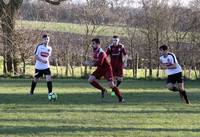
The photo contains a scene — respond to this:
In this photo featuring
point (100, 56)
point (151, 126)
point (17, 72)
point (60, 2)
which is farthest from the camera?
point (60, 2)

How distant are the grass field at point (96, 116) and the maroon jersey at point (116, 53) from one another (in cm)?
183

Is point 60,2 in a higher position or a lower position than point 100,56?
higher

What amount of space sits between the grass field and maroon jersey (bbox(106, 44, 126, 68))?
1830mm

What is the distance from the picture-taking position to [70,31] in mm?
35469

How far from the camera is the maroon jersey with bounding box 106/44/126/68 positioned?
19281 millimetres

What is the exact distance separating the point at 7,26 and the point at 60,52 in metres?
3.43

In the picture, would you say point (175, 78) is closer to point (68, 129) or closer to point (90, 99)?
point (90, 99)

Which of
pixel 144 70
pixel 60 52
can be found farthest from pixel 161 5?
pixel 60 52

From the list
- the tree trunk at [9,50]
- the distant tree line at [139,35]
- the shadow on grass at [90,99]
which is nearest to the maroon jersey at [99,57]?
the shadow on grass at [90,99]

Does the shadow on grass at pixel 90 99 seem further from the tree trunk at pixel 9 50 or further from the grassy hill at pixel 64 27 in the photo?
the grassy hill at pixel 64 27

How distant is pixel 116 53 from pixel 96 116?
22.0 feet

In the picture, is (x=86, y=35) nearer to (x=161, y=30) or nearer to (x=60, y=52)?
(x=60, y=52)

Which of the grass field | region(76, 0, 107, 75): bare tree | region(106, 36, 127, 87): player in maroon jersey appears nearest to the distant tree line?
region(76, 0, 107, 75): bare tree

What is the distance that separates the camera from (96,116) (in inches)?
507
